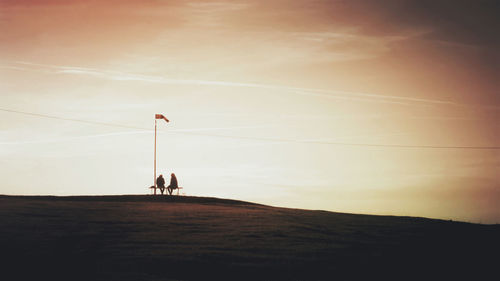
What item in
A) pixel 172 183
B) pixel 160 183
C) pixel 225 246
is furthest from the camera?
pixel 172 183

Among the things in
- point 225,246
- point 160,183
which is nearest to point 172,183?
point 160,183

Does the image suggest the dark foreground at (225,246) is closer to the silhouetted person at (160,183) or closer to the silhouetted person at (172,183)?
the silhouetted person at (160,183)

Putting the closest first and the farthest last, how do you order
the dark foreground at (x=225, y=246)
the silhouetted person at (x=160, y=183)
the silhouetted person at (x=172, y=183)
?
1. the dark foreground at (x=225, y=246)
2. the silhouetted person at (x=160, y=183)
3. the silhouetted person at (x=172, y=183)

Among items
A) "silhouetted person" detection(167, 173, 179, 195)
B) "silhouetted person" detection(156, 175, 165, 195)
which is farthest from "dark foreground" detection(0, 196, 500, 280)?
"silhouetted person" detection(167, 173, 179, 195)

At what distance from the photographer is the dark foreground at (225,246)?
16234 mm

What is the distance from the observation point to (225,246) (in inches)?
795

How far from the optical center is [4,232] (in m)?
21.7

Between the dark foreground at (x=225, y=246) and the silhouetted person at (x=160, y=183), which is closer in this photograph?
the dark foreground at (x=225, y=246)

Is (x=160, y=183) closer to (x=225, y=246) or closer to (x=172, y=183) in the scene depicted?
(x=172, y=183)

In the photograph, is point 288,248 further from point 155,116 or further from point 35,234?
point 155,116

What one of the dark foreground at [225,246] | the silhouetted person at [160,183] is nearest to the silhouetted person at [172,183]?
the silhouetted person at [160,183]

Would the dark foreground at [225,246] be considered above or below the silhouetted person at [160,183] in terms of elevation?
below

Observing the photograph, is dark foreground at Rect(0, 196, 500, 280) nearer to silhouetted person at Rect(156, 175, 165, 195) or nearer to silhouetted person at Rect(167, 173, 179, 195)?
silhouetted person at Rect(156, 175, 165, 195)

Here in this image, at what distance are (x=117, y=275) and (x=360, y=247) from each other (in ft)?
35.1
